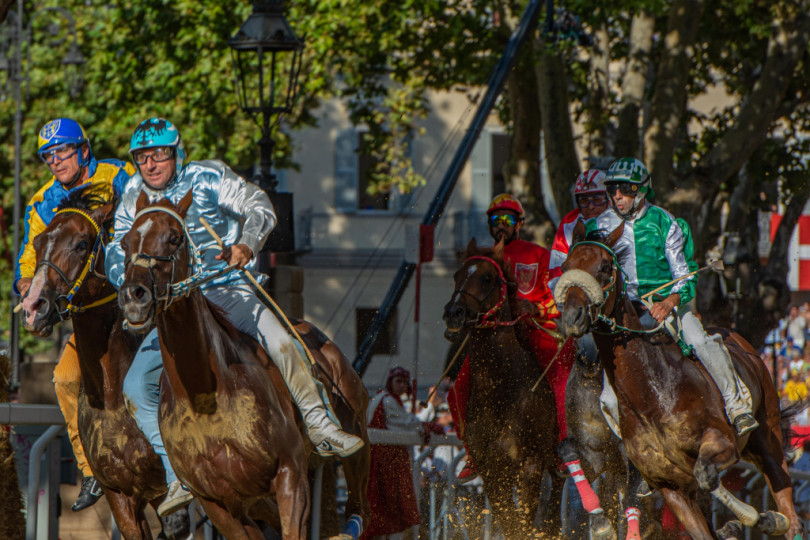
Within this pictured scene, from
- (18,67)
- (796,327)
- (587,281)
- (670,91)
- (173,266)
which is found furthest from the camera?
(796,327)

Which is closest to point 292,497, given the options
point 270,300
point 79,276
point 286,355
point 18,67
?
point 286,355

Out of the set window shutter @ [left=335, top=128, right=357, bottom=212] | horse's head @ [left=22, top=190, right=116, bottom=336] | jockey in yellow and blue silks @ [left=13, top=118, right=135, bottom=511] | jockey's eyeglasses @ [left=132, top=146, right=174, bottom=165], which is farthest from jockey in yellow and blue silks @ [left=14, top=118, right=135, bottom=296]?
window shutter @ [left=335, top=128, right=357, bottom=212]

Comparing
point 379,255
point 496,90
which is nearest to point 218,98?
point 496,90

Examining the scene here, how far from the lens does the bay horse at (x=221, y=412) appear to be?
6461mm

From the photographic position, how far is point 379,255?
34906 millimetres

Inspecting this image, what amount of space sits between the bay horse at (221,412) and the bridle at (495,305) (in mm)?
2501

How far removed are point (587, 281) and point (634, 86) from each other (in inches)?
388

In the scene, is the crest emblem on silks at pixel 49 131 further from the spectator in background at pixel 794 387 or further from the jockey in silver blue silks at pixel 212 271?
the spectator in background at pixel 794 387

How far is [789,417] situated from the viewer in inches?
390

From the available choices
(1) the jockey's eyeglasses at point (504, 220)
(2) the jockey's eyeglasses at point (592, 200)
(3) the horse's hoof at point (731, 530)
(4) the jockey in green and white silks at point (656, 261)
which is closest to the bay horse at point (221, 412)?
(4) the jockey in green and white silks at point (656, 261)

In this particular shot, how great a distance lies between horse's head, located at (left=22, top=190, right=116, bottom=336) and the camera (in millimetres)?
6902

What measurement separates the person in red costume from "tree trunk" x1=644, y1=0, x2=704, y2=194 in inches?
227

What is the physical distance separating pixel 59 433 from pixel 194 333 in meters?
1.88

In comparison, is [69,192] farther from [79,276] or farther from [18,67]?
[18,67]
